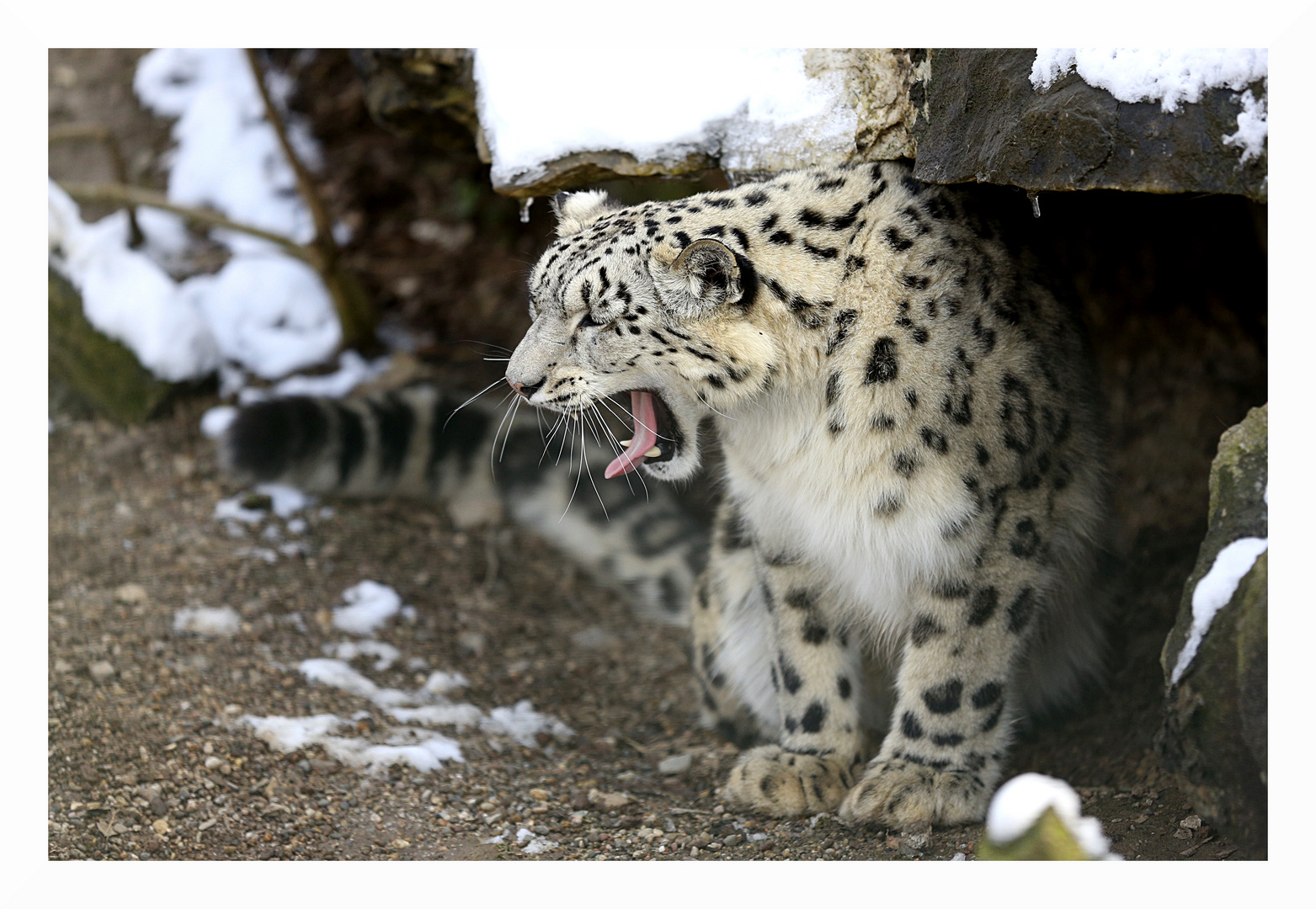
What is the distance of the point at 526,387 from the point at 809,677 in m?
1.24

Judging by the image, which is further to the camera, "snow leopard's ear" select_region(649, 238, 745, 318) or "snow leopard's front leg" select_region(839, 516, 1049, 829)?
"snow leopard's front leg" select_region(839, 516, 1049, 829)

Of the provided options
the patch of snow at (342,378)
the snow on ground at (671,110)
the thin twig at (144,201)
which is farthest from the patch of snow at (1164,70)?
the thin twig at (144,201)

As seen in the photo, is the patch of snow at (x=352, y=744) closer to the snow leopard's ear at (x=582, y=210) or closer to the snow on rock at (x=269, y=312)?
the snow leopard's ear at (x=582, y=210)

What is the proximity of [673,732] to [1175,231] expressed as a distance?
293 centimetres

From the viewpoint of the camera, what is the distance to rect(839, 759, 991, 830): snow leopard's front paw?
304cm

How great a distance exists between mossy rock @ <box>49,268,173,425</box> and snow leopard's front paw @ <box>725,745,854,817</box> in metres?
3.00

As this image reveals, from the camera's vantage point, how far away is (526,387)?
9.77ft

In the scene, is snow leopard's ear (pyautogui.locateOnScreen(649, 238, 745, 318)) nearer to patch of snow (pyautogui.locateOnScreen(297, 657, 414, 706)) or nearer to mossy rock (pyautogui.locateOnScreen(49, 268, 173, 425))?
patch of snow (pyautogui.locateOnScreen(297, 657, 414, 706))

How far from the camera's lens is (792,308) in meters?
2.90

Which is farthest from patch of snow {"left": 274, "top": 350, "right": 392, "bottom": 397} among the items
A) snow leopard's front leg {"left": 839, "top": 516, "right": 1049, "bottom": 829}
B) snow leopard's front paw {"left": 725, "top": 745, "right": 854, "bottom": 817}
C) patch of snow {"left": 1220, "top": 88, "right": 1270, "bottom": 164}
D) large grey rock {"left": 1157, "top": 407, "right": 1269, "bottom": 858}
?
patch of snow {"left": 1220, "top": 88, "right": 1270, "bottom": 164}

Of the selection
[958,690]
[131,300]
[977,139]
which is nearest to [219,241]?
[131,300]

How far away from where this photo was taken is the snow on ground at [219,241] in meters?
4.85

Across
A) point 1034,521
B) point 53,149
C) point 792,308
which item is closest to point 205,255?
point 53,149
